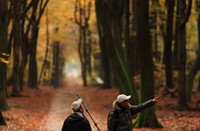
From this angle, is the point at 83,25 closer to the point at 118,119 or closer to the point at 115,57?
the point at 115,57

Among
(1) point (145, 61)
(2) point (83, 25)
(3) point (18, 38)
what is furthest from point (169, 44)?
(2) point (83, 25)

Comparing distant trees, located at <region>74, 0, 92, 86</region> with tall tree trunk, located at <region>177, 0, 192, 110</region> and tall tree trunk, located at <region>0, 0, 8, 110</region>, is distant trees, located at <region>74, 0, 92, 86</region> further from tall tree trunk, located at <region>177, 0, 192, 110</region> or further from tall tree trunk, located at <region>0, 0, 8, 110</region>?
tall tree trunk, located at <region>0, 0, 8, 110</region>

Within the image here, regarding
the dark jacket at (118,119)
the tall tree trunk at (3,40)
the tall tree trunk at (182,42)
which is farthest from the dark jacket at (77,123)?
the tall tree trunk at (182,42)

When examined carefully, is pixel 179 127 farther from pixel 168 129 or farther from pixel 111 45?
pixel 111 45

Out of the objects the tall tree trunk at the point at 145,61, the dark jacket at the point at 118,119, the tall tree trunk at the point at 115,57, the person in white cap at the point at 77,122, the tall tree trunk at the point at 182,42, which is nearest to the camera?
the person in white cap at the point at 77,122

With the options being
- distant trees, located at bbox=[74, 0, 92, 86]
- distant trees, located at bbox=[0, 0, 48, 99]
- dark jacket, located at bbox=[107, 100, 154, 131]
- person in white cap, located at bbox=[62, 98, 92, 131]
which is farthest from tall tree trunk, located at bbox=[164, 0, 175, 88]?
person in white cap, located at bbox=[62, 98, 92, 131]

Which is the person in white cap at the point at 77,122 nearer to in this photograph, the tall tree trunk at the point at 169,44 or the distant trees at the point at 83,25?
the tall tree trunk at the point at 169,44

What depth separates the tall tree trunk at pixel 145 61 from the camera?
50.6 feet

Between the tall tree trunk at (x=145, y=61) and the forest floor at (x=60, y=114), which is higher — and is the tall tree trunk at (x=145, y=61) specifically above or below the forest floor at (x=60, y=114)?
above

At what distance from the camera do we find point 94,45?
49500mm

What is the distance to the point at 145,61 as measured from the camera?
1561cm

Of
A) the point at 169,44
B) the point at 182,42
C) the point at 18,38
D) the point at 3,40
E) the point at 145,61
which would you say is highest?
the point at 3,40

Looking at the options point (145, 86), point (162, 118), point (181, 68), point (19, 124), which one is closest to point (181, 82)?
point (181, 68)

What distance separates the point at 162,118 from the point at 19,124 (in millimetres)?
6675
